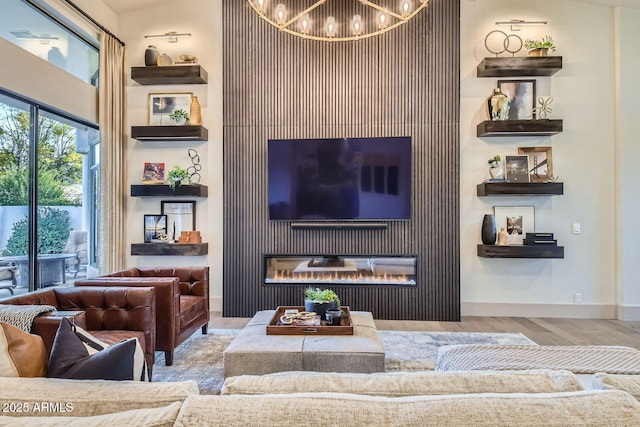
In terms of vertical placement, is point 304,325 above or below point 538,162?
below

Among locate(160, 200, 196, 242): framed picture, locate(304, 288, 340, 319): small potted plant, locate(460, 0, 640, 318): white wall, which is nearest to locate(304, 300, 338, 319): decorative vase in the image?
locate(304, 288, 340, 319): small potted plant

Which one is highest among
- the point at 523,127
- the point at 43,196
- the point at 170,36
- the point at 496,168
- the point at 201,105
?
the point at 170,36

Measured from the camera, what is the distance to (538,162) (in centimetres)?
441

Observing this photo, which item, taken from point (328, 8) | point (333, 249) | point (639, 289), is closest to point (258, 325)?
point (333, 249)

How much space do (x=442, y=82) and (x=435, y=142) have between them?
0.73 meters

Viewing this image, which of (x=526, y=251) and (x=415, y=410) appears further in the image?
(x=526, y=251)

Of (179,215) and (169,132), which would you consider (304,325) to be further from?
(169,132)

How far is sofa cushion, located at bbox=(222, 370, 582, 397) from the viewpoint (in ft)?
3.09

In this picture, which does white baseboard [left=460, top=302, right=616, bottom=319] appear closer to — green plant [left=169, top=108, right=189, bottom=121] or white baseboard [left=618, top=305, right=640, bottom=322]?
white baseboard [left=618, top=305, right=640, bottom=322]

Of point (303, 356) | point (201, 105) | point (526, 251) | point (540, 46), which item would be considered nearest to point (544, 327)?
point (526, 251)

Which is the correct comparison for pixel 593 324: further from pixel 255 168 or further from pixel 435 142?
pixel 255 168

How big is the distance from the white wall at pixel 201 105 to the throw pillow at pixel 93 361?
3.52 meters

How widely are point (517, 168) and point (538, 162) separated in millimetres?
293

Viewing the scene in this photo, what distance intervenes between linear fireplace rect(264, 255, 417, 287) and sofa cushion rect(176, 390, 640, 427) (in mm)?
3642
